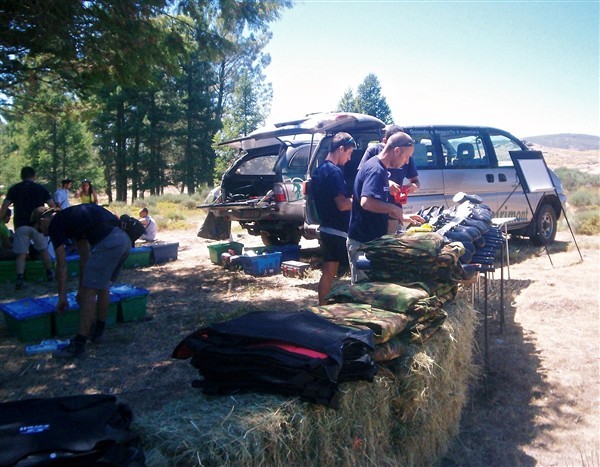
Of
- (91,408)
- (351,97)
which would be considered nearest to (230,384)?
(91,408)

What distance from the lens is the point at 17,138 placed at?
118 feet

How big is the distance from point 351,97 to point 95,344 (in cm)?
3727

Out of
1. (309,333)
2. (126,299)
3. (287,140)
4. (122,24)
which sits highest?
(122,24)

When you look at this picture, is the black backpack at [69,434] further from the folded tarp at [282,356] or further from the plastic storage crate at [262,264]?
the plastic storage crate at [262,264]

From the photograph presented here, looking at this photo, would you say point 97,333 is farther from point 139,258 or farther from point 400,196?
point 139,258

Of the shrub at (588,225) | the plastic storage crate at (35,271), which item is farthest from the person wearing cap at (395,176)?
the shrub at (588,225)

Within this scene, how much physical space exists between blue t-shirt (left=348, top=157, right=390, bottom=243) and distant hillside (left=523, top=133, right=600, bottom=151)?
317ft

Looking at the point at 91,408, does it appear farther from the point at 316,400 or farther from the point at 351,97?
the point at 351,97

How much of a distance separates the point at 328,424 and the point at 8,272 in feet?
23.4

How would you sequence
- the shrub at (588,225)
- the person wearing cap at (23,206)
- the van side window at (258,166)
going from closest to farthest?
the person wearing cap at (23,206), the van side window at (258,166), the shrub at (588,225)

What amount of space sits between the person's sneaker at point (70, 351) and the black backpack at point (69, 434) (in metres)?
2.76

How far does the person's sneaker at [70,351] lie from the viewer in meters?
4.44

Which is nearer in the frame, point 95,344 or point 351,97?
point 95,344

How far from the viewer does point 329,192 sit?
4746 mm
